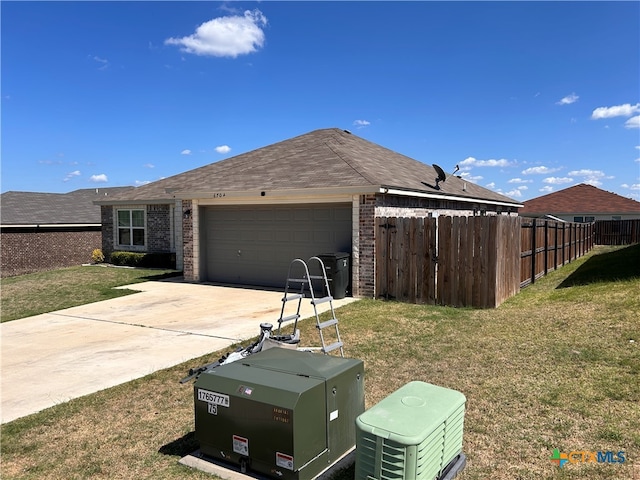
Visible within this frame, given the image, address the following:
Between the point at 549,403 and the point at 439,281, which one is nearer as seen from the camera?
the point at 549,403

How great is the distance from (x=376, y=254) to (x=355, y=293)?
3.81 feet

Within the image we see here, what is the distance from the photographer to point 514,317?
29.1 ft

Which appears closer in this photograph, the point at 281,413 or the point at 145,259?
the point at 281,413

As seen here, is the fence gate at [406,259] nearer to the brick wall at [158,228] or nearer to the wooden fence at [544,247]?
the wooden fence at [544,247]

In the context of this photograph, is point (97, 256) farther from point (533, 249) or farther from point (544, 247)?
point (544, 247)

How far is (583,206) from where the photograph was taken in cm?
3988

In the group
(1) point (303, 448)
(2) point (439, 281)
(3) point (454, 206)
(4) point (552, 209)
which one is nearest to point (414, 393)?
(1) point (303, 448)

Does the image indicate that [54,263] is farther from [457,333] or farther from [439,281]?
[457,333]

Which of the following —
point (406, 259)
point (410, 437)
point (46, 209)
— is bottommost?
point (410, 437)

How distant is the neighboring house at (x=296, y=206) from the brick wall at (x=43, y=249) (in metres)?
10.8

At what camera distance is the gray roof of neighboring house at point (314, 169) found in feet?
41.1

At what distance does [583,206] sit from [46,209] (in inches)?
1582

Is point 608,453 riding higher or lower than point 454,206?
lower

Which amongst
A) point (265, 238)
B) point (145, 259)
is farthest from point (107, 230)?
point (265, 238)
